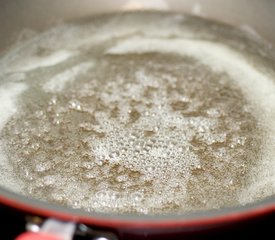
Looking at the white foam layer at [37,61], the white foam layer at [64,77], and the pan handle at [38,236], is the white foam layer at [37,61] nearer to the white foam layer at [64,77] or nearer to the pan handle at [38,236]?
the white foam layer at [64,77]

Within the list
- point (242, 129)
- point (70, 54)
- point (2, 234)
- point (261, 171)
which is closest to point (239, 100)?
point (242, 129)

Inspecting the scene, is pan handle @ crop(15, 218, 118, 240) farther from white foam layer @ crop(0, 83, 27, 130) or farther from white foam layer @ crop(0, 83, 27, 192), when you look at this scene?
white foam layer @ crop(0, 83, 27, 130)

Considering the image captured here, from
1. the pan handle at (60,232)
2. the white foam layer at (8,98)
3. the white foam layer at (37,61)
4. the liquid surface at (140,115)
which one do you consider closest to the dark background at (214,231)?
the pan handle at (60,232)

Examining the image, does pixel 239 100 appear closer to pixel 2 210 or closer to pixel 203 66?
pixel 203 66

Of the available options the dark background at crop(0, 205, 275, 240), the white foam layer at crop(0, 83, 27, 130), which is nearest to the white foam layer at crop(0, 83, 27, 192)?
the white foam layer at crop(0, 83, 27, 130)

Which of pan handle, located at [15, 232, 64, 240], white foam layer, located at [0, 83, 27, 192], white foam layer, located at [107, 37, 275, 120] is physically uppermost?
white foam layer, located at [107, 37, 275, 120]

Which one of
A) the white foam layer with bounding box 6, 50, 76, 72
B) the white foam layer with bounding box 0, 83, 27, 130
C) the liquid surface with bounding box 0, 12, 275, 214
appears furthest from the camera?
the white foam layer with bounding box 6, 50, 76, 72

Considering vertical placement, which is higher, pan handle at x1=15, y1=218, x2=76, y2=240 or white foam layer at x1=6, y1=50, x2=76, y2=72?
white foam layer at x1=6, y1=50, x2=76, y2=72

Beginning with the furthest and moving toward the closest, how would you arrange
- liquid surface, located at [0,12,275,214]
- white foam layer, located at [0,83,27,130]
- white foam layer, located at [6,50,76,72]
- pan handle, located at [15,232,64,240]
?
white foam layer, located at [6,50,76,72]
white foam layer, located at [0,83,27,130]
liquid surface, located at [0,12,275,214]
pan handle, located at [15,232,64,240]
